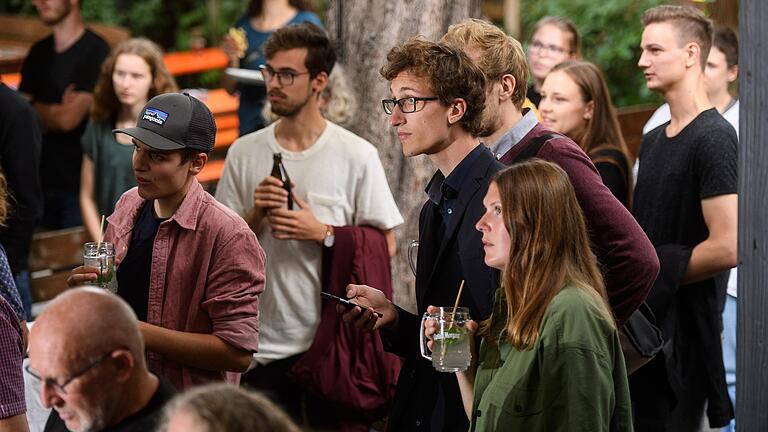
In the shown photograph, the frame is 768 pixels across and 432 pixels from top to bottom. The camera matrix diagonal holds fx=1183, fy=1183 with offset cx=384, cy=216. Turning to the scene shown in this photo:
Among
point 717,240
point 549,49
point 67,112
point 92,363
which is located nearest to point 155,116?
point 92,363

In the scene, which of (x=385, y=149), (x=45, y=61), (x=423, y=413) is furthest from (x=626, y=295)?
(x=45, y=61)

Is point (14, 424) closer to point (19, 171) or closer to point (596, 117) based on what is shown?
point (19, 171)

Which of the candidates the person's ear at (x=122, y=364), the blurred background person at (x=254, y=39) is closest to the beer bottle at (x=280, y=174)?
the blurred background person at (x=254, y=39)

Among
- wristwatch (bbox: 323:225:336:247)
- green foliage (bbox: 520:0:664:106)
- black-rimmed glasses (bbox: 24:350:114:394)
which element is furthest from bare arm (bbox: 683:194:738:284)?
green foliage (bbox: 520:0:664:106)

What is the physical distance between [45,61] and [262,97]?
1.53 m

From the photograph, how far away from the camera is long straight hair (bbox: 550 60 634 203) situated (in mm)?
4996

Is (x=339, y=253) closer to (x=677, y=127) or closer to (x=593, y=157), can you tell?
(x=593, y=157)

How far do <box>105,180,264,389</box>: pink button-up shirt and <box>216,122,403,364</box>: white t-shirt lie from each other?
1206mm

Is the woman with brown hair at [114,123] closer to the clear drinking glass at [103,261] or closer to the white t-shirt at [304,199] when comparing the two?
the white t-shirt at [304,199]

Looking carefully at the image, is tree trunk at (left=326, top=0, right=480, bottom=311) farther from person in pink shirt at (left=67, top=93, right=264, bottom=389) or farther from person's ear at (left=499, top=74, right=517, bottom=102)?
person in pink shirt at (left=67, top=93, right=264, bottom=389)

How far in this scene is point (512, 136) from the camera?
394 centimetres

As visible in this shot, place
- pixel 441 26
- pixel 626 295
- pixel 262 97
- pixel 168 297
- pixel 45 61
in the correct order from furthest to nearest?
pixel 45 61, pixel 262 97, pixel 441 26, pixel 626 295, pixel 168 297

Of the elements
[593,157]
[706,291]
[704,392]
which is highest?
[593,157]

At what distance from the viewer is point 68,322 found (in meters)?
2.65
